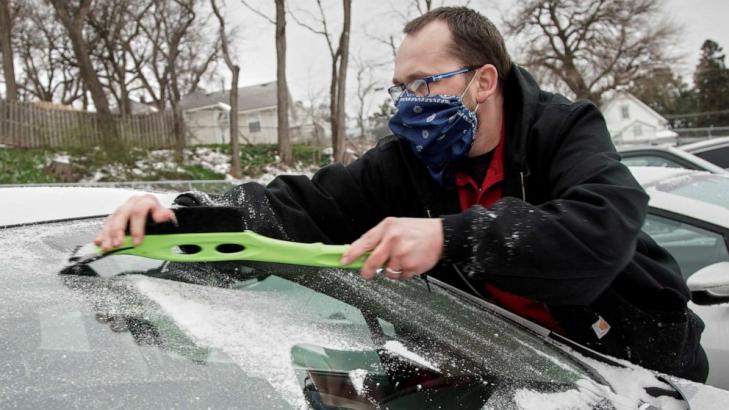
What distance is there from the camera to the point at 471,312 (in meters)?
1.67

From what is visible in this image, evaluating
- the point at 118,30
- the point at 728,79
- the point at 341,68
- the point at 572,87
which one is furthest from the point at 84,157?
the point at 728,79

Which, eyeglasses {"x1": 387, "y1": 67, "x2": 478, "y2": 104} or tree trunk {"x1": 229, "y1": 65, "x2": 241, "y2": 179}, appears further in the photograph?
tree trunk {"x1": 229, "y1": 65, "x2": 241, "y2": 179}

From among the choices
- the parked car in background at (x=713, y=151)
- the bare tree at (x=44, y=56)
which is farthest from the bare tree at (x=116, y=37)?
the parked car in background at (x=713, y=151)

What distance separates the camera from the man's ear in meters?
1.70

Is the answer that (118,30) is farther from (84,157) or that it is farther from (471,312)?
(471,312)

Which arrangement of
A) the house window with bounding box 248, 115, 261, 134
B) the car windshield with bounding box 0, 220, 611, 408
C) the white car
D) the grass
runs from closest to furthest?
the car windshield with bounding box 0, 220, 611, 408 → the white car → the grass → the house window with bounding box 248, 115, 261, 134

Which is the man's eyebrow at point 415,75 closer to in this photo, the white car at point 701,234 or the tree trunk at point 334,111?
the white car at point 701,234

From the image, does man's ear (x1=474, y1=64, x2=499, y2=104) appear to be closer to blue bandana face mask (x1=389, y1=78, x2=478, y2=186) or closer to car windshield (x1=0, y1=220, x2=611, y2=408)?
blue bandana face mask (x1=389, y1=78, x2=478, y2=186)

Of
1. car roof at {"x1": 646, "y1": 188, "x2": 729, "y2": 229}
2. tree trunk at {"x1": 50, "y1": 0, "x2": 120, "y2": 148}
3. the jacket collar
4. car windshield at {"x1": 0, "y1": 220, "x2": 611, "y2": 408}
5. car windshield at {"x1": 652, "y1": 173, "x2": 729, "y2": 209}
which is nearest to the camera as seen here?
car windshield at {"x1": 0, "y1": 220, "x2": 611, "y2": 408}

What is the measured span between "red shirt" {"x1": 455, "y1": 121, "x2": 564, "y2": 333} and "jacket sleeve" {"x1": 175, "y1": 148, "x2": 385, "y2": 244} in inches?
11.3

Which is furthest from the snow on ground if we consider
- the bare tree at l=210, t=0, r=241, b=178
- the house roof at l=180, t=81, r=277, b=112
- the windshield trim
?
the house roof at l=180, t=81, r=277, b=112

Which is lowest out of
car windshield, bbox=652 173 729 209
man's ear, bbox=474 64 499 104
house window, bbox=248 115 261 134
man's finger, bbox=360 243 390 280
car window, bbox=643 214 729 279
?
car window, bbox=643 214 729 279

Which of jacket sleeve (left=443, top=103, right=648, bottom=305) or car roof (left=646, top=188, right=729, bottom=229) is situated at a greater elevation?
jacket sleeve (left=443, top=103, right=648, bottom=305)

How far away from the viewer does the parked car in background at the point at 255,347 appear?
96 cm
